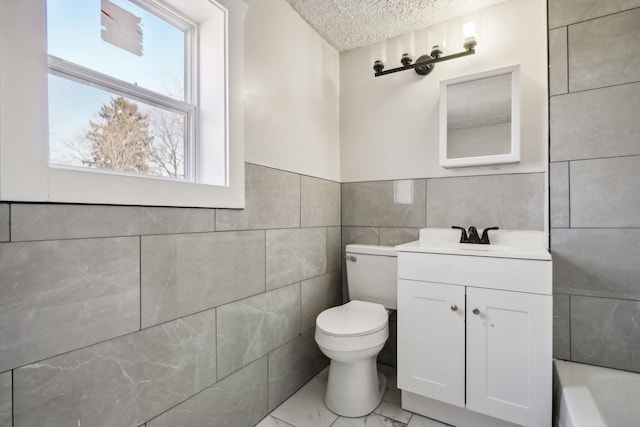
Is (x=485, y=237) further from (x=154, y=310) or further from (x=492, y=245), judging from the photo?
(x=154, y=310)

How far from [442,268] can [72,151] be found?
168 cm

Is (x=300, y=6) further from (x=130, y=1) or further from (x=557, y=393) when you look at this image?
(x=557, y=393)

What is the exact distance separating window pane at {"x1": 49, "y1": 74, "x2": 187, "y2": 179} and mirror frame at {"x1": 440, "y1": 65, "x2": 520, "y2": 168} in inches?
60.8

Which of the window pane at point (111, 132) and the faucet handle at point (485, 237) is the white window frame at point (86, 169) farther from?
the faucet handle at point (485, 237)

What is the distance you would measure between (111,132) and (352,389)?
68.1 inches

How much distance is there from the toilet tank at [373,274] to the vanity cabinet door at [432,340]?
329 mm

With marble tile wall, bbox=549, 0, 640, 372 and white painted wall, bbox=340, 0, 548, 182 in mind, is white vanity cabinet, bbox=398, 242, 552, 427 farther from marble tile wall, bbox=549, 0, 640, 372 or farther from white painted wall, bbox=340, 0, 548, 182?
white painted wall, bbox=340, 0, 548, 182

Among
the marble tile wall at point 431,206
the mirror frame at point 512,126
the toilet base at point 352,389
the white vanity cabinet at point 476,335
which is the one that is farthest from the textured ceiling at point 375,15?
the toilet base at point 352,389

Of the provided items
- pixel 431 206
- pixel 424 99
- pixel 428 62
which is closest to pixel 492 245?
pixel 431 206

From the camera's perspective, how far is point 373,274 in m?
2.15

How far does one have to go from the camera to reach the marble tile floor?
66.9 inches

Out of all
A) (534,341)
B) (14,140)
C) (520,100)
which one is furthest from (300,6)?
(534,341)

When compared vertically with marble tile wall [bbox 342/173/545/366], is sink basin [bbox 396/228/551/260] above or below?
below

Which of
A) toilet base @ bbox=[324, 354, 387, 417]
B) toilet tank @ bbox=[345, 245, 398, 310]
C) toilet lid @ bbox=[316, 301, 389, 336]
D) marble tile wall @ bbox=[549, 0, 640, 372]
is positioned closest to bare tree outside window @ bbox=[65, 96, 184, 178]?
toilet lid @ bbox=[316, 301, 389, 336]
